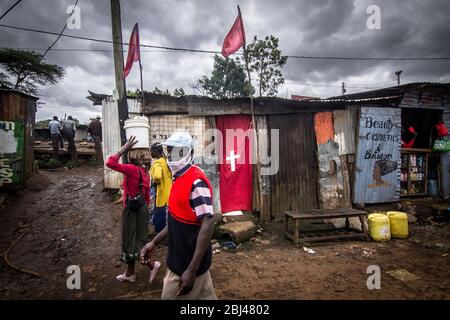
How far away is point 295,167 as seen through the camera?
7.88 meters

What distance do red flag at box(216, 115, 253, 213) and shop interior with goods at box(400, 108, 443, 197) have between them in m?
5.84

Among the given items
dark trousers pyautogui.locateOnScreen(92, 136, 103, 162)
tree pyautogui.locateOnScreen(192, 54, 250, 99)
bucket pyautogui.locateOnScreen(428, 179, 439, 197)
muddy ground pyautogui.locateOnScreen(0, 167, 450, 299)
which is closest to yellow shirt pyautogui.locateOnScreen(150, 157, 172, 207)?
muddy ground pyautogui.locateOnScreen(0, 167, 450, 299)

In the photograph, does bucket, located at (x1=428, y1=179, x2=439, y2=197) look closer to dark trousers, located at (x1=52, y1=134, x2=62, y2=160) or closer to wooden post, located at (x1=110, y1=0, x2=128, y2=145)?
wooden post, located at (x1=110, y1=0, x2=128, y2=145)

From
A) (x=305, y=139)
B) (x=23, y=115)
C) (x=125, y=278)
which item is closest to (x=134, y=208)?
(x=125, y=278)

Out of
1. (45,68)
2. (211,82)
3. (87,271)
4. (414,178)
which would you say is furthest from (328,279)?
(211,82)

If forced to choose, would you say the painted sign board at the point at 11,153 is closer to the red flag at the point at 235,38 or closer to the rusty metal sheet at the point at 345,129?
the red flag at the point at 235,38

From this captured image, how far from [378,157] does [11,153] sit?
38.8 ft

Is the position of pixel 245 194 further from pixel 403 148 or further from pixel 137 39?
pixel 403 148

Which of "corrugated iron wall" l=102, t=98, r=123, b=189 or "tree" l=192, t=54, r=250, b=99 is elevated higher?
"tree" l=192, t=54, r=250, b=99

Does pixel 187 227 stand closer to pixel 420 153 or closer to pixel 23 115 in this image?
pixel 23 115

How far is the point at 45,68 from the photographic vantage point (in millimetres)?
17531

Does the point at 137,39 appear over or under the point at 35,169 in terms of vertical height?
over

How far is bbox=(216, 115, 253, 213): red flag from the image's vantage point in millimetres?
7480
